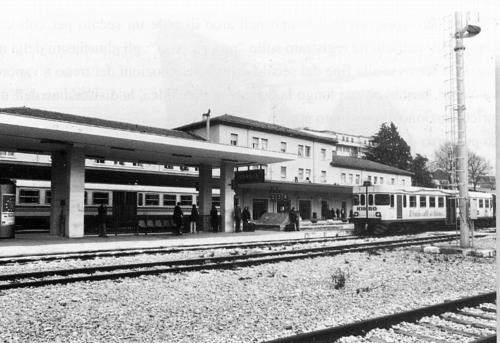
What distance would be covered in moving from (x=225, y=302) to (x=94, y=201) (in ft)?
60.2

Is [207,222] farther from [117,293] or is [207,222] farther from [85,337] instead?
[85,337]

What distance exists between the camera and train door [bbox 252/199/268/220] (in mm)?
38125

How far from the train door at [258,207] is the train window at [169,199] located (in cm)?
1165

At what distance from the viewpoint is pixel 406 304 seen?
6965mm

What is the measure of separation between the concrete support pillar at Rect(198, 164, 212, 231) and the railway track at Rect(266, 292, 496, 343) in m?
17.3

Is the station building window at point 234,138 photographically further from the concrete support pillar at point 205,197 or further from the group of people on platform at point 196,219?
the concrete support pillar at point 205,197

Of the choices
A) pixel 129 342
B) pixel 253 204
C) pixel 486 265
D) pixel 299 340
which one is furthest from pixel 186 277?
pixel 253 204

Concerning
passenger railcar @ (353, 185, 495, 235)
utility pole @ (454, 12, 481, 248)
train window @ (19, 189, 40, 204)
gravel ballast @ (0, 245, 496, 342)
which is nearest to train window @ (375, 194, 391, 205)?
passenger railcar @ (353, 185, 495, 235)

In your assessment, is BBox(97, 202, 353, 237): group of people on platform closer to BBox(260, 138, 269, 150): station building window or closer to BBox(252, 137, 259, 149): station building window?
BBox(252, 137, 259, 149): station building window

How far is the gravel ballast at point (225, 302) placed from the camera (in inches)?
217

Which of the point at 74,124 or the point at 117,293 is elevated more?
the point at 74,124

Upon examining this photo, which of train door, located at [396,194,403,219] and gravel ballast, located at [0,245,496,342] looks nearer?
gravel ballast, located at [0,245,496,342]

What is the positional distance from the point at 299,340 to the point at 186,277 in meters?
5.06

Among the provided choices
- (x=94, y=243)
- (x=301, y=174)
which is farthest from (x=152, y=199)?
(x=301, y=174)
